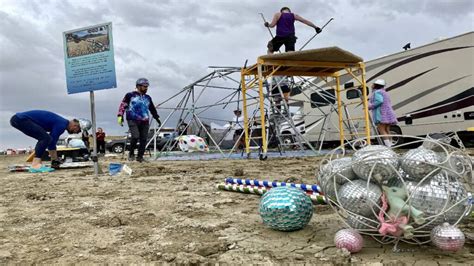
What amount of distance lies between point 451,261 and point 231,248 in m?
0.96

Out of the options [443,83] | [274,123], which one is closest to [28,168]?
[274,123]

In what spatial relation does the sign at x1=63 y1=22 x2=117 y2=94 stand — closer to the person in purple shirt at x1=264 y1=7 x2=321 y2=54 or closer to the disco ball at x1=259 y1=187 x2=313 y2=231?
the person in purple shirt at x1=264 y1=7 x2=321 y2=54

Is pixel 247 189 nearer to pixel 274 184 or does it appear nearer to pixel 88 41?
pixel 274 184

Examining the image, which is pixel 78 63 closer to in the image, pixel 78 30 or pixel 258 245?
pixel 78 30

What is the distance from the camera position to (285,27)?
26.4ft

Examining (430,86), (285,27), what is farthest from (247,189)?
(430,86)

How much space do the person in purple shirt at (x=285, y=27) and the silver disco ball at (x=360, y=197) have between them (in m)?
6.60

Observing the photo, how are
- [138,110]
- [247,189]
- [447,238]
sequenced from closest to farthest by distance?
[447,238] < [247,189] < [138,110]

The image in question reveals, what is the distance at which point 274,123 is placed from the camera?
343 inches

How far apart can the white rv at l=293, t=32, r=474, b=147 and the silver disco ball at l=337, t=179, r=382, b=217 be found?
23.2ft

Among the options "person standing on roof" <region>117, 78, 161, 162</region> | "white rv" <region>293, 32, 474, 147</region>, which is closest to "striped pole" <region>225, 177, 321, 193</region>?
"person standing on roof" <region>117, 78, 161, 162</region>

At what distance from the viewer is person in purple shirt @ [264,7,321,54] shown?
796 cm

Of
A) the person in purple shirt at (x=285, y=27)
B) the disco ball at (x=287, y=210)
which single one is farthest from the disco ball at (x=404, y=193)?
the person in purple shirt at (x=285, y=27)

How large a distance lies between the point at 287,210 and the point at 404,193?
641 millimetres
